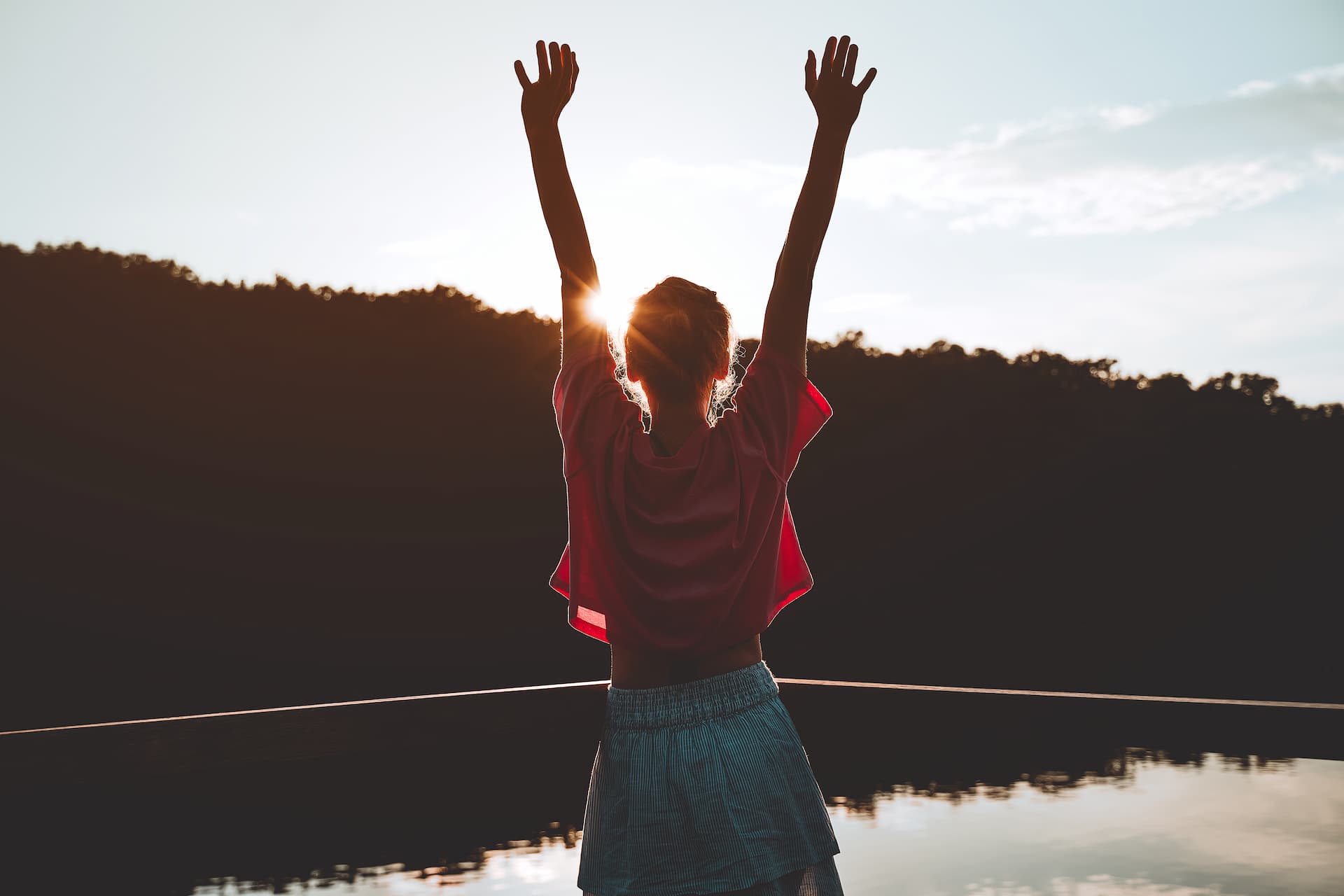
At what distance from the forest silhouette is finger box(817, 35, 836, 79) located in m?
11.4

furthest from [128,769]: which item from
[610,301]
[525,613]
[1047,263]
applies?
[1047,263]

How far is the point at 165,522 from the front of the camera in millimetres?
13906

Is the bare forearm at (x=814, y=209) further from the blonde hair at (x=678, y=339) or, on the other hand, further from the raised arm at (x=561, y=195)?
the raised arm at (x=561, y=195)

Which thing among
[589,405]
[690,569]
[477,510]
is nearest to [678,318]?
[589,405]

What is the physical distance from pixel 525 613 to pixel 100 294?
273 inches

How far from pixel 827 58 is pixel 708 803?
78cm

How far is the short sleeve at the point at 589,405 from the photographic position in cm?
97

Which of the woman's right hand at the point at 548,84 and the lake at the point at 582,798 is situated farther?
the lake at the point at 582,798

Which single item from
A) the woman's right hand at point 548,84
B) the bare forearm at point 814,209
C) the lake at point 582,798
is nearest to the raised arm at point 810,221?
the bare forearm at point 814,209

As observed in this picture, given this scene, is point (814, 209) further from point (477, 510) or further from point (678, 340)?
point (477, 510)

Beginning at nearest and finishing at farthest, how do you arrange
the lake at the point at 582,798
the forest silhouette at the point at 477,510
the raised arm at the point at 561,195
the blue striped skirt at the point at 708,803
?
1. the blue striped skirt at the point at 708,803
2. the raised arm at the point at 561,195
3. the lake at the point at 582,798
4. the forest silhouette at the point at 477,510

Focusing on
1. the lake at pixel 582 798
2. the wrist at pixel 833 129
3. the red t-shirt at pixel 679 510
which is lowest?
the lake at pixel 582 798

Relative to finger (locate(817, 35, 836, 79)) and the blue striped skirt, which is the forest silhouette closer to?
finger (locate(817, 35, 836, 79))

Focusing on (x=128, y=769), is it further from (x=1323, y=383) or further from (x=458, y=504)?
(x=1323, y=383)
